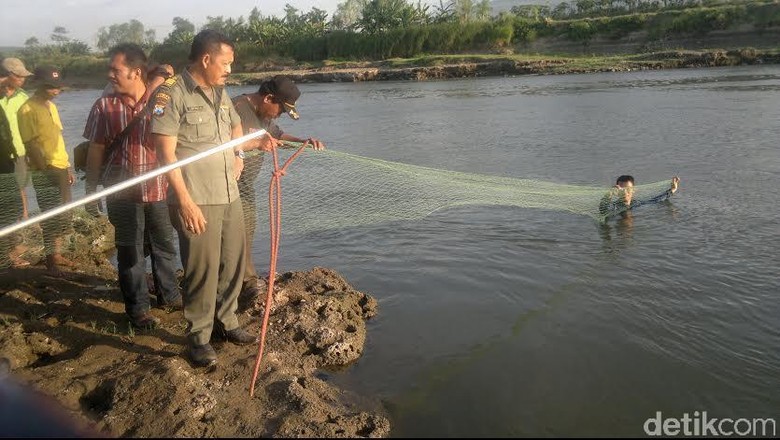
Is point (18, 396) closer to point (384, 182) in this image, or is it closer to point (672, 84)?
point (384, 182)

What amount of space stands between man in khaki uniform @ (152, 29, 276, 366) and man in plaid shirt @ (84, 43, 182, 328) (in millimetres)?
694

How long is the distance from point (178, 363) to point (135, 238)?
1045 mm

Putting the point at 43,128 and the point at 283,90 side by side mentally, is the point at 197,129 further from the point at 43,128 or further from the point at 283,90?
the point at 43,128

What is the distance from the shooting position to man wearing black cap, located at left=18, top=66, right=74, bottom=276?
5184mm

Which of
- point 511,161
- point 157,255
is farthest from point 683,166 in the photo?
point 157,255

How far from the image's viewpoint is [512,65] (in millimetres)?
41406

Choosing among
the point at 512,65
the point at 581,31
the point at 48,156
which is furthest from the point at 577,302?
the point at 581,31

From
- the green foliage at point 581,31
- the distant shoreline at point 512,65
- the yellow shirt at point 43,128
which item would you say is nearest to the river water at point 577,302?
the yellow shirt at point 43,128

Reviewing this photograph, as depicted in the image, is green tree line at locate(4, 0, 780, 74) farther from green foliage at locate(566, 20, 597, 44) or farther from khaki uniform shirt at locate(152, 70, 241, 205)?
khaki uniform shirt at locate(152, 70, 241, 205)

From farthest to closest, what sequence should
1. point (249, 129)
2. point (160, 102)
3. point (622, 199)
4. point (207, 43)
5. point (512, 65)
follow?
1. point (512, 65)
2. point (622, 199)
3. point (249, 129)
4. point (207, 43)
5. point (160, 102)

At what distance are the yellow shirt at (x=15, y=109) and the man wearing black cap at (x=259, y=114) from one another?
7.88 feet

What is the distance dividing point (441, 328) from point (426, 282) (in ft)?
3.35

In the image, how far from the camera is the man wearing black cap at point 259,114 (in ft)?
14.2

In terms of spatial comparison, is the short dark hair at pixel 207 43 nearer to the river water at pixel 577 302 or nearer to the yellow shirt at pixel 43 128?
the river water at pixel 577 302
